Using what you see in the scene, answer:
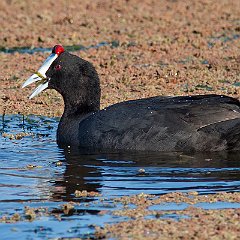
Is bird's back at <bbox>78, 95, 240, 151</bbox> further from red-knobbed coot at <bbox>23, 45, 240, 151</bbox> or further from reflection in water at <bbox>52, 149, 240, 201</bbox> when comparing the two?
reflection in water at <bbox>52, 149, 240, 201</bbox>

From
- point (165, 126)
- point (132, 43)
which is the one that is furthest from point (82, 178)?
point (132, 43)

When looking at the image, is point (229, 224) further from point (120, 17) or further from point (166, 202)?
point (120, 17)

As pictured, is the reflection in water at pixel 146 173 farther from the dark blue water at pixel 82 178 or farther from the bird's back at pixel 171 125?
the bird's back at pixel 171 125

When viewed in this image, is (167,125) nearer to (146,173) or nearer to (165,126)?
(165,126)

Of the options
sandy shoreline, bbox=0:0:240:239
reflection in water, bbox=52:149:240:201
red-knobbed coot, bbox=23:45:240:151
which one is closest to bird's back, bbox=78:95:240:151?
red-knobbed coot, bbox=23:45:240:151

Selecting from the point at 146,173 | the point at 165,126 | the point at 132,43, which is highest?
the point at 132,43

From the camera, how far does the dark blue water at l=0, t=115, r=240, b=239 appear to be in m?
7.71

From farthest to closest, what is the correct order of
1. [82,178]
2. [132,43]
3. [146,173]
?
[132,43]
[146,173]
[82,178]

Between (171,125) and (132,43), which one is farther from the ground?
(132,43)

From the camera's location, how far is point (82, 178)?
9570 mm

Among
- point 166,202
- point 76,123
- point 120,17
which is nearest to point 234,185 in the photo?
point 166,202

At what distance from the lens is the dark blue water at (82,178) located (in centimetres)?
771

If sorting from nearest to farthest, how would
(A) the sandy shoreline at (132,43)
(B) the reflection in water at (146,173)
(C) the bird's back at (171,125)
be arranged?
(B) the reflection in water at (146,173) → (C) the bird's back at (171,125) → (A) the sandy shoreline at (132,43)

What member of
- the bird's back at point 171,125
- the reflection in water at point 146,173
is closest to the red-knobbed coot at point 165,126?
the bird's back at point 171,125
